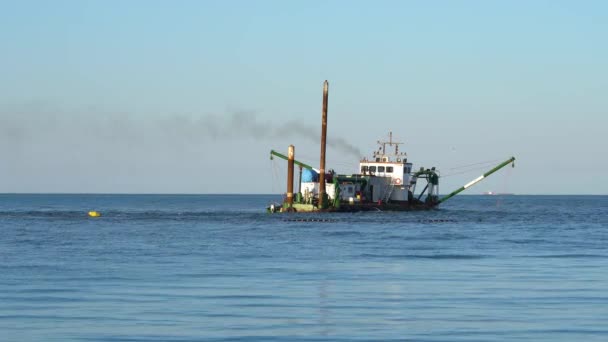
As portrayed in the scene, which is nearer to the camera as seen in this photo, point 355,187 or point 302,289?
point 302,289

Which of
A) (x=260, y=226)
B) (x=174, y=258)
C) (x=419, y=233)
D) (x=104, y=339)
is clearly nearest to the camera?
(x=104, y=339)

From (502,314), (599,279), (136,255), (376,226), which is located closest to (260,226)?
(376,226)

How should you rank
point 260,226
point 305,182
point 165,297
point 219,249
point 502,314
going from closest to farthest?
point 502,314, point 165,297, point 219,249, point 260,226, point 305,182

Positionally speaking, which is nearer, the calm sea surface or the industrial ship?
the calm sea surface

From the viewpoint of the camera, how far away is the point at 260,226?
8994 centimetres

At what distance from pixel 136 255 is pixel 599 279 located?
78.7 feet

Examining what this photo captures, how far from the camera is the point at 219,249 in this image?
2324 inches

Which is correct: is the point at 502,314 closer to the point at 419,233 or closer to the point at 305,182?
the point at 419,233

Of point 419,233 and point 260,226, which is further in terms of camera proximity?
point 260,226

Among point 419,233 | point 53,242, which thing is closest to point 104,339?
point 53,242

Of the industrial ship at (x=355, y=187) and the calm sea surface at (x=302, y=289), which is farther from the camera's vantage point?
the industrial ship at (x=355, y=187)

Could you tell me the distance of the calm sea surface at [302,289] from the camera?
26922mm

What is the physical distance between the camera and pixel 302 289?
36375 millimetres

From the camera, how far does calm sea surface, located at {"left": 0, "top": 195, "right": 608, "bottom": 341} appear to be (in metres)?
26.9
